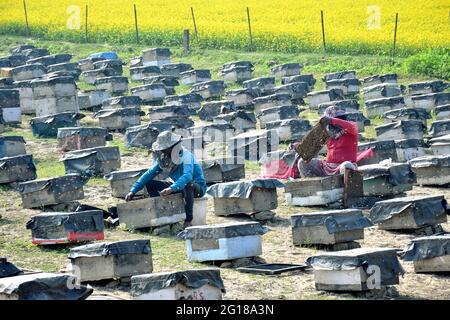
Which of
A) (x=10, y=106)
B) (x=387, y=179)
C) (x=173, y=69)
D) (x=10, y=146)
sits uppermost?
(x=10, y=106)

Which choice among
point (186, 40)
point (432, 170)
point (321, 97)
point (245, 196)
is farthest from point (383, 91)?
point (245, 196)

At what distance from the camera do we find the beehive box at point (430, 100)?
34.8 m

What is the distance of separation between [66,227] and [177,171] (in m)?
2.48

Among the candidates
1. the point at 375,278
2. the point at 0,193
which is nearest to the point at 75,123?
the point at 0,193

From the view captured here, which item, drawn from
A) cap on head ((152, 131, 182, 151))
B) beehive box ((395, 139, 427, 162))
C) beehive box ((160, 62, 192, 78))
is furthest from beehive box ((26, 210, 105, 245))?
beehive box ((160, 62, 192, 78))

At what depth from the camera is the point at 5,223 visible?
2086 cm

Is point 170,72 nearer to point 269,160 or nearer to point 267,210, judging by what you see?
point 269,160

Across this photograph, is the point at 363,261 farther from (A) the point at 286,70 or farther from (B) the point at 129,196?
(A) the point at 286,70

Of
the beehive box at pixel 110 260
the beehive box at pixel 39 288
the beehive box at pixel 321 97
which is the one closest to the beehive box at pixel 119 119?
the beehive box at pixel 321 97

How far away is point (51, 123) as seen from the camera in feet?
102

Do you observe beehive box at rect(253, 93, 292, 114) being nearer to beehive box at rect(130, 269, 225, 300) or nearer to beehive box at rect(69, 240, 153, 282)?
beehive box at rect(69, 240, 153, 282)

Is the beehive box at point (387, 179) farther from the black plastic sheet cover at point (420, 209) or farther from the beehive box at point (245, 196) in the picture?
the black plastic sheet cover at point (420, 209)

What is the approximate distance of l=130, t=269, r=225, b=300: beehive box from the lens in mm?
13797

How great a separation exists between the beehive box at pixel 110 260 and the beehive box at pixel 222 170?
8238 mm
